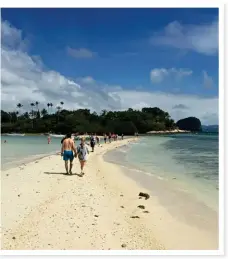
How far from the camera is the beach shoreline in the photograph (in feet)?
19.8

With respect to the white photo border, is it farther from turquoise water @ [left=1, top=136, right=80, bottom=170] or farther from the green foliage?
the green foliage

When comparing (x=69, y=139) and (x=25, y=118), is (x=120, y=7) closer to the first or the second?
(x=69, y=139)

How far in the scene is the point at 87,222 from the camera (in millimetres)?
7023

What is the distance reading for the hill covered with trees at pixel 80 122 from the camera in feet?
347

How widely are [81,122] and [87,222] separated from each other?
99.4m

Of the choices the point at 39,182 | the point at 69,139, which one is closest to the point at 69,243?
the point at 39,182

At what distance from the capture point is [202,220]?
798 centimetres

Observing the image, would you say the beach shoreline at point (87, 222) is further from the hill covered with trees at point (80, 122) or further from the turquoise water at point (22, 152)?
the hill covered with trees at point (80, 122)

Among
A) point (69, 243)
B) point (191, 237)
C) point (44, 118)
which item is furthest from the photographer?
point (44, 118)

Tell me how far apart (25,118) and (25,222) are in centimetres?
12728

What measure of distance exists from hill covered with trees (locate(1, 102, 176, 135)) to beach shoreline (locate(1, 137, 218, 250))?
291 ft
